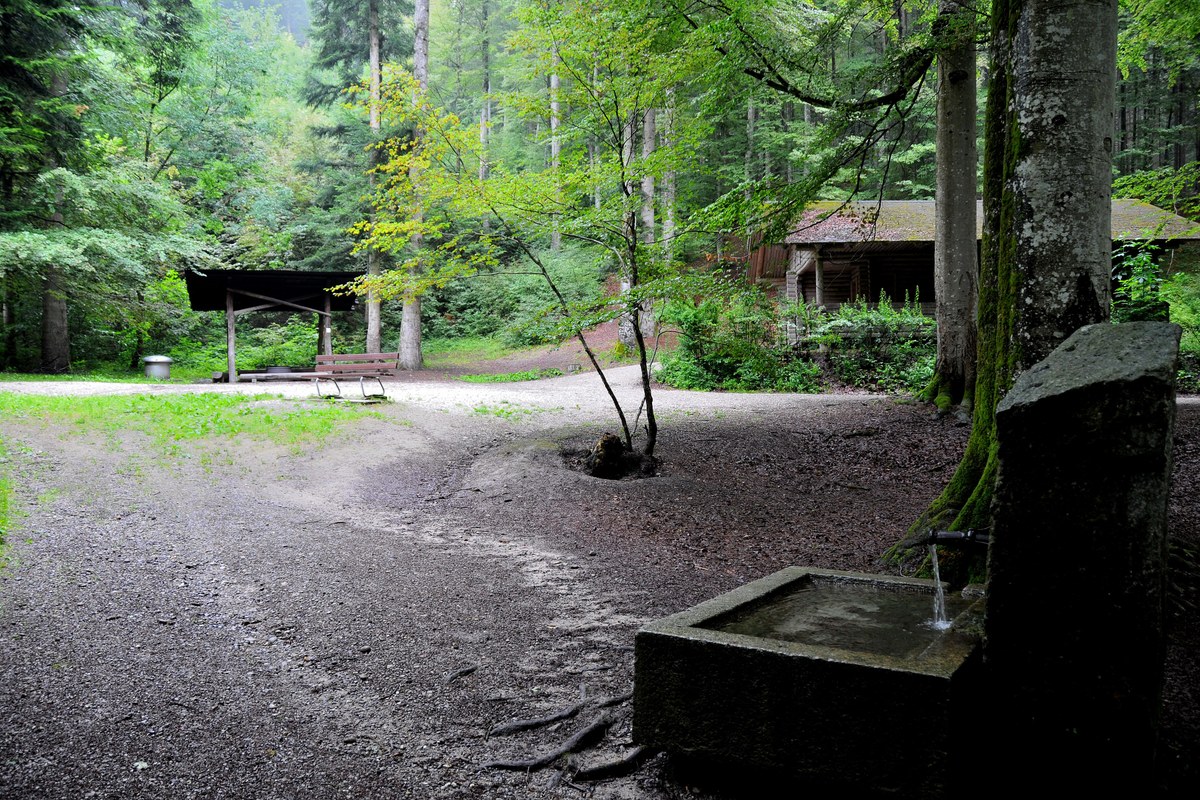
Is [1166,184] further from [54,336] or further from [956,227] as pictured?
[54,336]

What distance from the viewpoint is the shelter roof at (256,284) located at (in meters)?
20.0

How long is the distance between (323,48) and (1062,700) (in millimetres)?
31391

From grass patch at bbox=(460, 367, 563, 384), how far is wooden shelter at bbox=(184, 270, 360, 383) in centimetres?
444

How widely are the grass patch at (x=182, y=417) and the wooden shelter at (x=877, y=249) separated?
1090 centimetres

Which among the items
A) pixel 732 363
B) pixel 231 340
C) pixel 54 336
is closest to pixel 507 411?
pixel 732 363

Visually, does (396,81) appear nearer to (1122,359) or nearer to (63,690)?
(63,690)

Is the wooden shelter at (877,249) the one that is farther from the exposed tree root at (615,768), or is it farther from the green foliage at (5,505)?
the exposed tree root at (615,768)

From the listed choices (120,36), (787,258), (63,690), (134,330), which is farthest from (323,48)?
(63,690)

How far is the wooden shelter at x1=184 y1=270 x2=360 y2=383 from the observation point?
1997 centimetres

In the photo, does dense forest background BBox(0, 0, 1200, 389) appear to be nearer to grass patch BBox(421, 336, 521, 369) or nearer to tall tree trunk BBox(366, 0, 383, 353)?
tall tree trunk BBox(366, 0, 383, 353)

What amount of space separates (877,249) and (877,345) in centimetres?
560

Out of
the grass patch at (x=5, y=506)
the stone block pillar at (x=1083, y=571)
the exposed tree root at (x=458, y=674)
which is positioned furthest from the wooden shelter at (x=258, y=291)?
the stone block pillar at (x=1083, y=571)

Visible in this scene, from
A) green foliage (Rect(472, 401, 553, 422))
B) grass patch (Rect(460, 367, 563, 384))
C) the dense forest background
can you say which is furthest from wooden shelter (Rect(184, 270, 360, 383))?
green foliage (Rect(472, 401, 553, 422))

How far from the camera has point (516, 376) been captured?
24.1m
